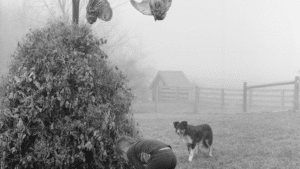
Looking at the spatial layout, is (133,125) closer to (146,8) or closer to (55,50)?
(55,50)

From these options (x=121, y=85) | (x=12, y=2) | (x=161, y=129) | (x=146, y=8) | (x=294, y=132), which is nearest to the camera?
(x=146, y=8)

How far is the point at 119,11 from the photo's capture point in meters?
29.9

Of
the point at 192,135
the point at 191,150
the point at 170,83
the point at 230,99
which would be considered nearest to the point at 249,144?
the point at 192,135

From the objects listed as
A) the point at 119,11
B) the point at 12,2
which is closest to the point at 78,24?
the point at 119,11

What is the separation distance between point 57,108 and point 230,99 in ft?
63.5

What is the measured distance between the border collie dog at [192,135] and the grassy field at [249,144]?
24 centimetres

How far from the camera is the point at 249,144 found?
8156mm

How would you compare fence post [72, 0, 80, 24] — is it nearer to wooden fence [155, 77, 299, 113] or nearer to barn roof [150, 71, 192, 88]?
wooden fence [155, 77, 299, 113]

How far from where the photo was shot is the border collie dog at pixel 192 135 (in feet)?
24.1

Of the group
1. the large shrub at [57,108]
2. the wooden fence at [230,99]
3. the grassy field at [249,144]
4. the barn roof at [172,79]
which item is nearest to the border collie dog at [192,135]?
the grassy field at [249,144]

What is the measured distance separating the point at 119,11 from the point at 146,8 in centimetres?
2791

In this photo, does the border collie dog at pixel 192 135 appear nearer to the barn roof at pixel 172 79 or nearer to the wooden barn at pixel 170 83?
the wooden barn at pixel 170 83

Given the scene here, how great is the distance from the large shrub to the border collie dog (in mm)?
3708

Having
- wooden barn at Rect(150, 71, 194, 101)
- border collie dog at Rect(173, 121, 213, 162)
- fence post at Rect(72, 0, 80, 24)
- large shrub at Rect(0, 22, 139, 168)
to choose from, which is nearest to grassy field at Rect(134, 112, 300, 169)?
border collie dog at Rect(173, 121, 213, 162)
